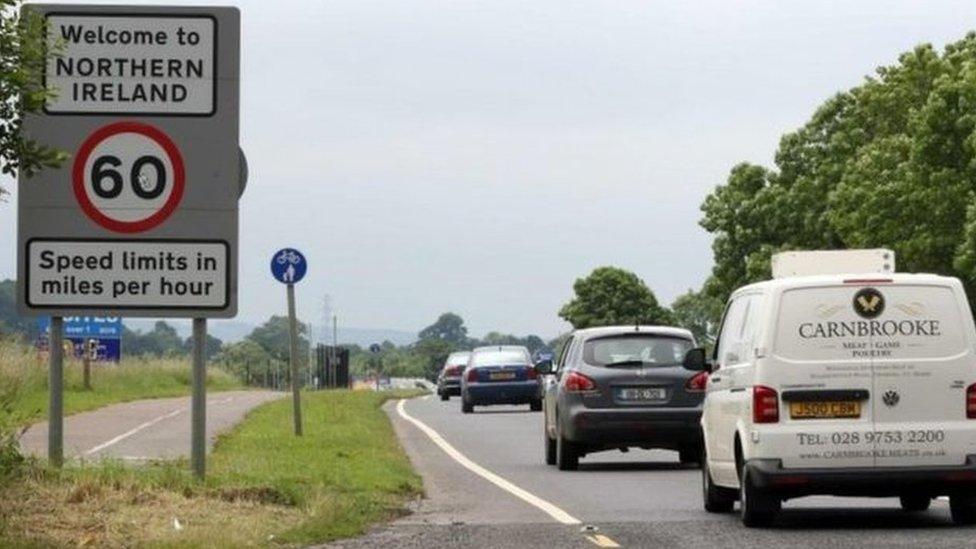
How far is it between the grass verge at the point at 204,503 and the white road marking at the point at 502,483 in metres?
0.89

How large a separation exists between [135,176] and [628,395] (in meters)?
9.37

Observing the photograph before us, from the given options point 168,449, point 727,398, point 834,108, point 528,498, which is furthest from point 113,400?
point 834,108

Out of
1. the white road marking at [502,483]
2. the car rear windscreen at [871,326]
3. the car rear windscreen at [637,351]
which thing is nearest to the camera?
the car rear windscreen at [871,326]

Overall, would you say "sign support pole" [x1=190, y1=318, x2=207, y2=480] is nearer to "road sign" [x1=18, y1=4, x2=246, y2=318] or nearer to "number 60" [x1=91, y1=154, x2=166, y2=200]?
"road sign" [x1=18, y1=4, x2=246, y2=318]

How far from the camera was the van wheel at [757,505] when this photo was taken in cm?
1784

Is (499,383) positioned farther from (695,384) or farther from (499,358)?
(695,384)

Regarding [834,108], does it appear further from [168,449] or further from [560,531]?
[560,531]

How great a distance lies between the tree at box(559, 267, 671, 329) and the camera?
593 feet

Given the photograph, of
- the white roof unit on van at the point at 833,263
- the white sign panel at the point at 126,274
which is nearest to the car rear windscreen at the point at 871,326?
the white roof unit on van at the point at 833,263

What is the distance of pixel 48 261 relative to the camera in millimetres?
20000

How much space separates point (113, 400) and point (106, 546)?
140 ft

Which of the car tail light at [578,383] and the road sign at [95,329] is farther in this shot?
the road sign at [95,329]

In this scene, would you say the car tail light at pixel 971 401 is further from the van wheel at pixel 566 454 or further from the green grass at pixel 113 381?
the green grass at pixel 113 381

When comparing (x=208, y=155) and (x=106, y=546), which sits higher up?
(x=208, y=155)
